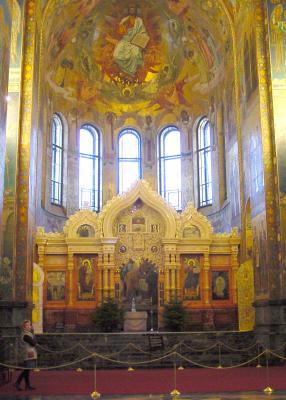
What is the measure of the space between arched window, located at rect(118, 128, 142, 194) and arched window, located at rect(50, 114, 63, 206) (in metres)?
4.10

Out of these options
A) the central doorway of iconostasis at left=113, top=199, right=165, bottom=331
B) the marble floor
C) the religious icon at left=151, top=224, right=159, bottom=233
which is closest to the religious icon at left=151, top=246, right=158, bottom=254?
the central doorway of iconostasis at left=113, top=199, right=165, bottom=331

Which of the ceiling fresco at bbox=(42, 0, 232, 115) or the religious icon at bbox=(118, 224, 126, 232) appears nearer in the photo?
the religious icon at bbox=(118, 224, 126, 232)

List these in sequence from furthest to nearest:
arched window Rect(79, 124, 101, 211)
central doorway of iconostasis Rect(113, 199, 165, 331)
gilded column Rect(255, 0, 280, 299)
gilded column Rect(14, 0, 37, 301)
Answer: arched window Rect(79, 124, 101, 211) < central doorway of iconostasis Rect(113, 199, 165, 331) < gilded column Rect(14, 0, 37, 301) < gilded column Rect(255, 0, 280, 299)

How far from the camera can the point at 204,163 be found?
113ft

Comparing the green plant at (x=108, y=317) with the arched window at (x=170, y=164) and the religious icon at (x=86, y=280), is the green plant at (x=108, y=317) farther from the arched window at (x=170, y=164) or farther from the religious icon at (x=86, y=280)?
the arched window at (x=170, y=164)

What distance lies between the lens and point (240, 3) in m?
25.8

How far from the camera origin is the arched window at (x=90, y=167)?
35250 millimetres

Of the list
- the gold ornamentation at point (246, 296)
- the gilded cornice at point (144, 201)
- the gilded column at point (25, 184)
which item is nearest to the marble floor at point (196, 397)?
the gilded column at point (25, 184)

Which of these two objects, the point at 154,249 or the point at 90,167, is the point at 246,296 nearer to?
the point at 154,249

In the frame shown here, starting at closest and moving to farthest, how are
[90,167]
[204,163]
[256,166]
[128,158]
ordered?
1. [256,166]
2. [204,163]
3. [90,167]
4. [128,158]

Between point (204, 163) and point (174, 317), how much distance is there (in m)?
12.1

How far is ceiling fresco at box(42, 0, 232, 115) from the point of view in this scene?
31.9m

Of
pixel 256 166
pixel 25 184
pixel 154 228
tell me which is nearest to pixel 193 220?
pixel 154 228

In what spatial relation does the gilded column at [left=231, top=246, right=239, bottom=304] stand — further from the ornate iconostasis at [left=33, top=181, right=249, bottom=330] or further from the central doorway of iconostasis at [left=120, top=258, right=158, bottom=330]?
the central doorway of iconostasis at [left=120, top=258, right=158, bottom=330]
